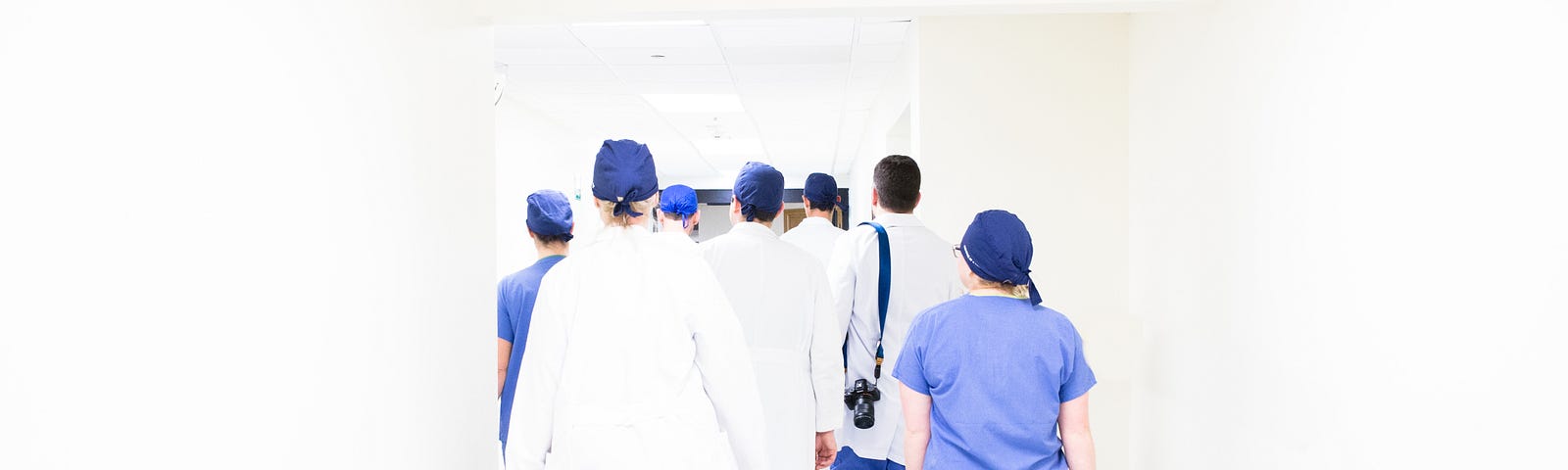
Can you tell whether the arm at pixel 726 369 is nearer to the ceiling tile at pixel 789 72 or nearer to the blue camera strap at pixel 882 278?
the blue camera strap at pixel 882 278

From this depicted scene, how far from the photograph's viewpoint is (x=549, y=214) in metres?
3.10

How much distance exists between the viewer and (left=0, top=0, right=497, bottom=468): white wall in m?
1.03

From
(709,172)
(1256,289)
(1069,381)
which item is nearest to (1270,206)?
(1256,289)

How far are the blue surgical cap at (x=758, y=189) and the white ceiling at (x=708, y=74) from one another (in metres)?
1.68

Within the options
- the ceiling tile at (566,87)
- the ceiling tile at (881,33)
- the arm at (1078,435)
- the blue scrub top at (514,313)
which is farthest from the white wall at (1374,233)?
the ceiling tile at (566,87)

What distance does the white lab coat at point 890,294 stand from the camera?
10.2 ft

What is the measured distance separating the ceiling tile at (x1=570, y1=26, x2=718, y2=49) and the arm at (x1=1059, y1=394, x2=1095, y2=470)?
309 centimetres

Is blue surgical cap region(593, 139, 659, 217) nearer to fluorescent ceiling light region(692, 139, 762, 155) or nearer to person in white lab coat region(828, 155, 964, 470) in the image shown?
person in white lab coat region(828, 155, 964, 470)

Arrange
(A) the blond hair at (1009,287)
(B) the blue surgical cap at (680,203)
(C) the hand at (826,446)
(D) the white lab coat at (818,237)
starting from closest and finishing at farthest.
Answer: (A) the blond hair at (1009,287), (C) the hand at (826,446), (B) the blue surgical cap at (680,203), (D) the white lab coat at (818,237)

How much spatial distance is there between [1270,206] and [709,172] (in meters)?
13.2

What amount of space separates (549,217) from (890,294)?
113 centimetres

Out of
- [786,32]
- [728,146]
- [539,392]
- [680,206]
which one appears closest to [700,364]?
[539,392]

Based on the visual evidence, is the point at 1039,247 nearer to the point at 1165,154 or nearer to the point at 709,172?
the point at 1165,154

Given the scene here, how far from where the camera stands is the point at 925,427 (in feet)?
7.45
